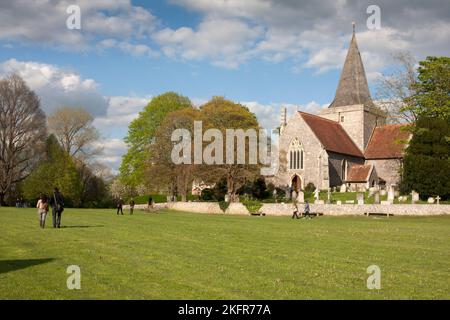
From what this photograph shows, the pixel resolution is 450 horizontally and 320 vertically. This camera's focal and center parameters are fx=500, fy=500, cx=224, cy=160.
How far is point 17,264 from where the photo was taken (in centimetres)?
1038

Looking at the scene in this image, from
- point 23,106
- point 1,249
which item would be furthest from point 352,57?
point 1,249

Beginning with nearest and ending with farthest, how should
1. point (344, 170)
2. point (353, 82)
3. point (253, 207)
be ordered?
point (253, 207) < point (344, 170) < point (353, 82)

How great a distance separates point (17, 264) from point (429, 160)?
117 ft

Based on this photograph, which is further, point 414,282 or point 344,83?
point 344,83

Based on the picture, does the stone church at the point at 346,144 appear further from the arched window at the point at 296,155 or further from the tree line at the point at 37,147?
the tree line at the point at 37,147

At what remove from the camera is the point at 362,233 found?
19.2m

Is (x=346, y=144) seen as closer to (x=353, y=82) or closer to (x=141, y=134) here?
(x=353, y=82)

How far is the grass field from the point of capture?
791cm

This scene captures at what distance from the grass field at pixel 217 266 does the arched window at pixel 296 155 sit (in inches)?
1582

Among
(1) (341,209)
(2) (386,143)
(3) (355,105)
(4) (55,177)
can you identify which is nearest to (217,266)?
(1) (341,209)

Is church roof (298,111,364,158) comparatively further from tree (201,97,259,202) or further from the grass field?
the grass field

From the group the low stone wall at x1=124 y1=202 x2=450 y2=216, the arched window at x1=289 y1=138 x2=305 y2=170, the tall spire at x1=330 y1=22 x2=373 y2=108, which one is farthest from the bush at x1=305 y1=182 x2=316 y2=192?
the low stone wall at x1=124 y1=202 x2=450 y2=216
